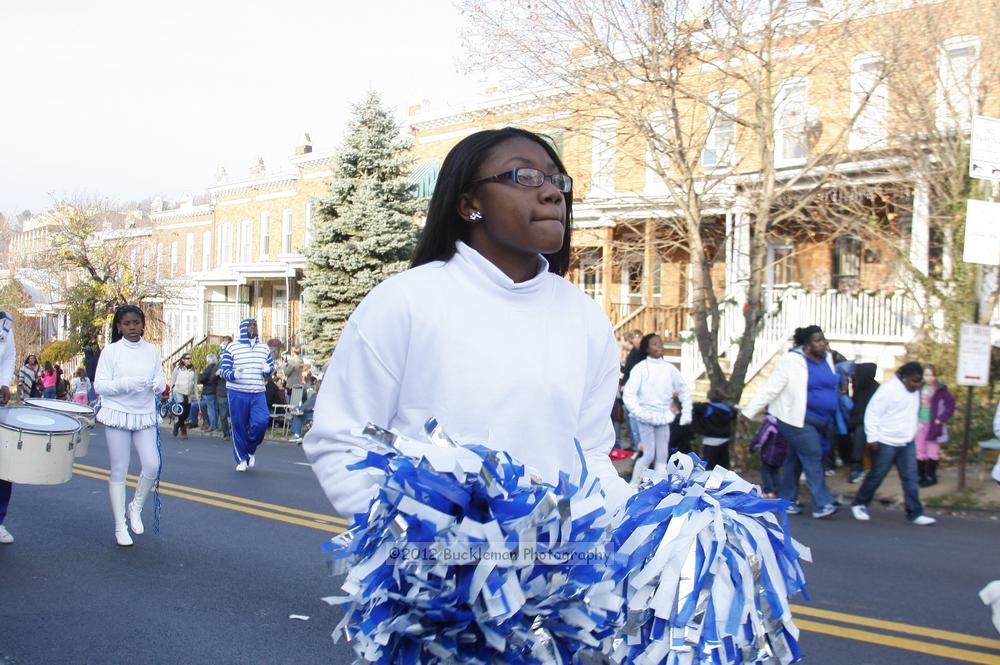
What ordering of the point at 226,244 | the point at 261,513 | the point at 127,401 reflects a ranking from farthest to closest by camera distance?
the point at 226,244 → the point at 261,513 → the point at 127,401

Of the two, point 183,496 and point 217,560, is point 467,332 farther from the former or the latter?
point 183,496

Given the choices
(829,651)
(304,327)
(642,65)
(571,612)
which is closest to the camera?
(571,612)

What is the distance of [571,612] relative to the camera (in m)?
1.69

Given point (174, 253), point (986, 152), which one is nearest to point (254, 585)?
point (986, 152)

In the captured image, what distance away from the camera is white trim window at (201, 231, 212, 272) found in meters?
41.8

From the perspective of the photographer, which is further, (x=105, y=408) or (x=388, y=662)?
(x=105, y=408)

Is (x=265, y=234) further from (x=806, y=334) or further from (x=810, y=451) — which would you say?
(x=810, y=451)

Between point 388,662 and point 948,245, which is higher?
point 948,245

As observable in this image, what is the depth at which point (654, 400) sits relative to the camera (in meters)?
10.8

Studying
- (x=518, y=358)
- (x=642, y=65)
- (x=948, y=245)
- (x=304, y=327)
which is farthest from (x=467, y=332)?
(x=304, y=327)

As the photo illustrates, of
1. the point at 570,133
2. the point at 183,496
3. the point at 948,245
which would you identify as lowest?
the point at 183,496

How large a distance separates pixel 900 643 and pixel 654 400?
5.62 metres

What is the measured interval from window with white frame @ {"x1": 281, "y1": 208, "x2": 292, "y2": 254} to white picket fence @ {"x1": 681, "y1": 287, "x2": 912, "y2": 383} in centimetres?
2112

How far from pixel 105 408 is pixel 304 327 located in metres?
19.2
